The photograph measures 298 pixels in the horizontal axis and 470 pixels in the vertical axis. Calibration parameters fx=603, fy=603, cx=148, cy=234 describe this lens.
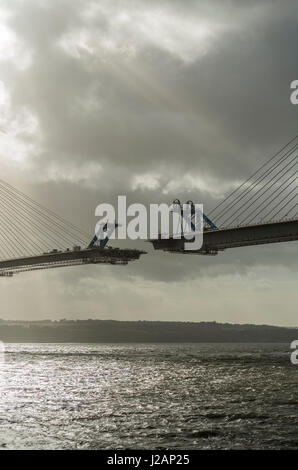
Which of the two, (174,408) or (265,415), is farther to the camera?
(174,408)

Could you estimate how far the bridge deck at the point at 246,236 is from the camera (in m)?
77.9

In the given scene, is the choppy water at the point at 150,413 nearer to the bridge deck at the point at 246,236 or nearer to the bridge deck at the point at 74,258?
the bridge deck at the point at 246,236

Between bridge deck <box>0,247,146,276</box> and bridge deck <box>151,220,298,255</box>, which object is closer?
bridge deck <box>151,220,298,255</box>

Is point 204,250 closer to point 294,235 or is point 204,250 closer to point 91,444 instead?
point 294,235

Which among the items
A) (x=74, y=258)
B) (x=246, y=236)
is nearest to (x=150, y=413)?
(x=246, y=236)

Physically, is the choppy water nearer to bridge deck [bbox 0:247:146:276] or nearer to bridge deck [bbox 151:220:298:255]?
bridge deck [bbox 151:220:298:255]

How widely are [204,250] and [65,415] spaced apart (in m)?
65.1

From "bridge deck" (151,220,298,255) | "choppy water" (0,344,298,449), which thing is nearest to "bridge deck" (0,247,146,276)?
"bridge deck" (151,220,298,255)

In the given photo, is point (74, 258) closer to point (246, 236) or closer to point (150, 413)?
point (246, 236)

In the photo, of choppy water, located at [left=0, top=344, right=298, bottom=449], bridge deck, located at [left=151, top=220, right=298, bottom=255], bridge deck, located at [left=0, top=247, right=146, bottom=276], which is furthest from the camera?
bridge deck, located at [left=0, top=247, right=146, bottom=276]

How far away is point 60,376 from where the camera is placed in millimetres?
53656

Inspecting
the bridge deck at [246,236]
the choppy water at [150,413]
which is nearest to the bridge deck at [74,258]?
the bridge deck at [246,236]

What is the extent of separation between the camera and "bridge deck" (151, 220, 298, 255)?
77938 millimetres
